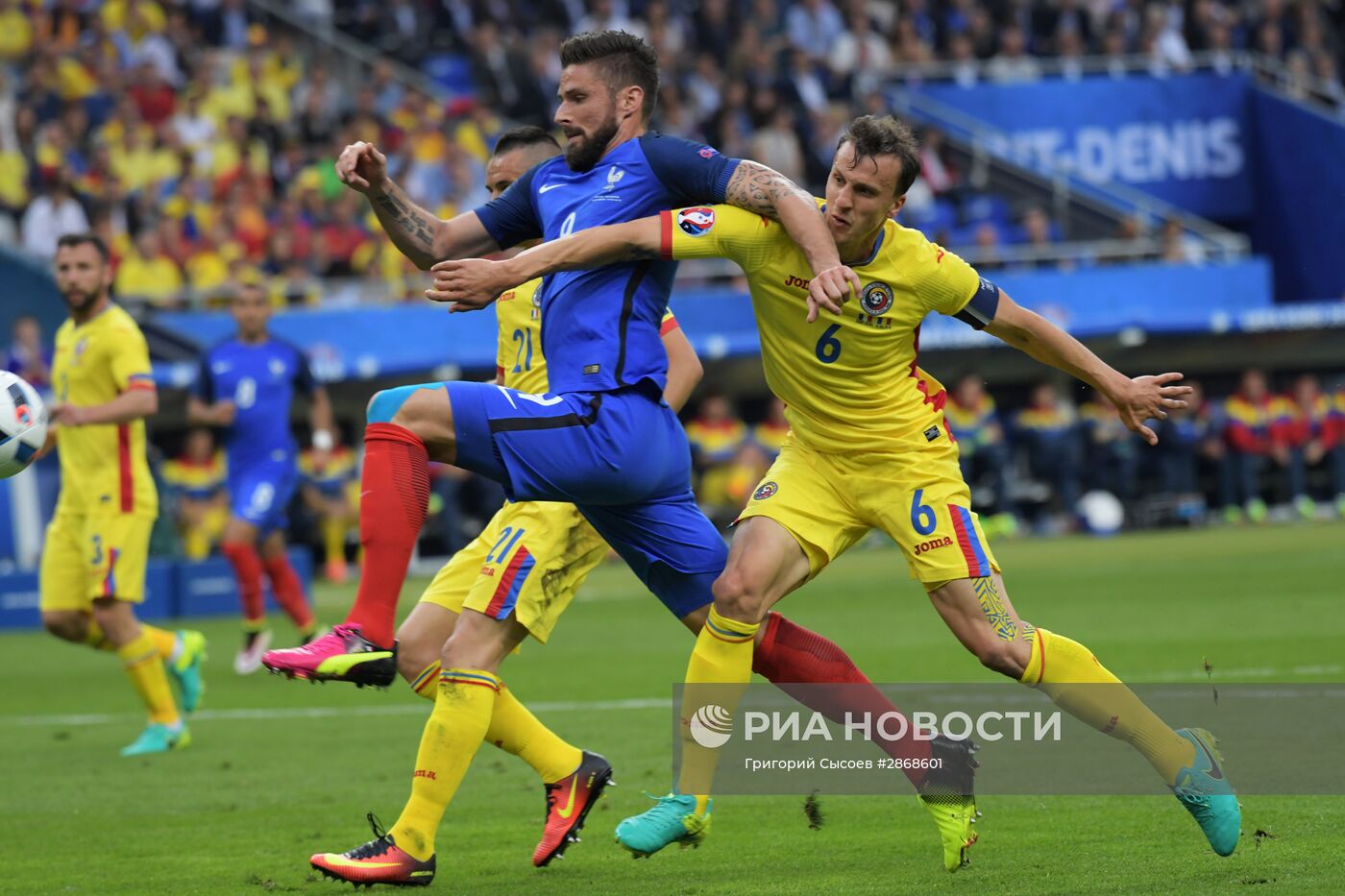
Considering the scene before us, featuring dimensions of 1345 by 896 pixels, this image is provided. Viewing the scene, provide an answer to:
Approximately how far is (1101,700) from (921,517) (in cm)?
83

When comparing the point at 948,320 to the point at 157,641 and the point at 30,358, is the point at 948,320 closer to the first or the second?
the point at 30,358

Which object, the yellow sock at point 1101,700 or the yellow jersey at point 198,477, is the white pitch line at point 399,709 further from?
the yellow jersey at point 198,477

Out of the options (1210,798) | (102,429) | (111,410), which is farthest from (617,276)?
(102,429)

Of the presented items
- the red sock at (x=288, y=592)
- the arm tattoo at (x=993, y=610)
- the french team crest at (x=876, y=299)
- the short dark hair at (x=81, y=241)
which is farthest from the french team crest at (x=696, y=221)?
the red sock at (x=288, y=592)

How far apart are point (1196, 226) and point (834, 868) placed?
22468 millimetres

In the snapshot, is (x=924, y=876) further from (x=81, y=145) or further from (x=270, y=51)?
(x=270, y=51)

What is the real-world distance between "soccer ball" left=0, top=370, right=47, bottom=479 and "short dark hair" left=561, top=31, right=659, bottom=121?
295cm

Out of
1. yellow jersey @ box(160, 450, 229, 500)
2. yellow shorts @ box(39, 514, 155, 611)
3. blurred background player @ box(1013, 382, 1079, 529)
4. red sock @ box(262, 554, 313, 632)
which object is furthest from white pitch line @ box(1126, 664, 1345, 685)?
blurred background player @ box(1013, 382, 1079, 529)

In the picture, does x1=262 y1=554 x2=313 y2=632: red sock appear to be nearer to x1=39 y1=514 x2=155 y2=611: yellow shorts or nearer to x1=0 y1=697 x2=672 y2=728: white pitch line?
x1=0 y1=697 x2=672 y2=728: white pitch line

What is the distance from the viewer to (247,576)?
13109 millimetres

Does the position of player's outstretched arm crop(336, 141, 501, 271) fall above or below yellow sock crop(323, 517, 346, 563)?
above

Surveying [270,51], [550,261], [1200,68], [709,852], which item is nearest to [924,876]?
[709,852]

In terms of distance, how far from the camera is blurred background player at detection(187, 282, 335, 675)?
13289 millimetres

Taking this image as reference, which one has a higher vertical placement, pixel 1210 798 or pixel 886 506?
pixel 886 506
